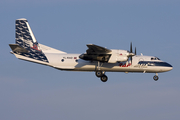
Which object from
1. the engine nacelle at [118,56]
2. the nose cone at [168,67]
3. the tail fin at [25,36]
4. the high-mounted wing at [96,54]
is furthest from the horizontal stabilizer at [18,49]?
the nose cone at [168,67]

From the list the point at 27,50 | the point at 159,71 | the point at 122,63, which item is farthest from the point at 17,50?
the point at 159,71

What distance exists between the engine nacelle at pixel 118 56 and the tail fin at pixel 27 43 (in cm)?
927

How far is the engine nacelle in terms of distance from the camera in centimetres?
3766

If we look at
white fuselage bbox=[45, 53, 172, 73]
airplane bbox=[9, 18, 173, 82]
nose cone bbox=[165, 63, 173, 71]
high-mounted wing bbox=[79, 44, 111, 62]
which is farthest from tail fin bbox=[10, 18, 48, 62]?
nose cone bbox=[165, 63, 173, 71]

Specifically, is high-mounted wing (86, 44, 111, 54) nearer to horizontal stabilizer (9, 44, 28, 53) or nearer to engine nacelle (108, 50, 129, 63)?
engine nacelle (108, 50, 129, 63)

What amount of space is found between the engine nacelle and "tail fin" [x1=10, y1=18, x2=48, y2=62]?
927cm

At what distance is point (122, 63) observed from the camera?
40281 millimetres

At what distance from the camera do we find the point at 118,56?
37.7 m

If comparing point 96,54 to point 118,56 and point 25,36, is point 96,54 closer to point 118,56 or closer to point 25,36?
point 118,56

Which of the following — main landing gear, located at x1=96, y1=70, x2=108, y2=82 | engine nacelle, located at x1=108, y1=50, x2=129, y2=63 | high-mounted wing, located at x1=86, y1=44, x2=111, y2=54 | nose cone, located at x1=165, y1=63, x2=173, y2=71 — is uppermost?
high-mounted wing, located at x1=86, y1=44, x2=111, y2=54

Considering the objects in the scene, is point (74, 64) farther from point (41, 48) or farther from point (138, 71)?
point (138, 71)

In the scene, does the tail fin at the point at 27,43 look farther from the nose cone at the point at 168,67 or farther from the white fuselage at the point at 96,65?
the nose cone at the point at 168,67

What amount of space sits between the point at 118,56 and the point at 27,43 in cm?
1364

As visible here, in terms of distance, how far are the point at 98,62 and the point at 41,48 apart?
8.82 metres
